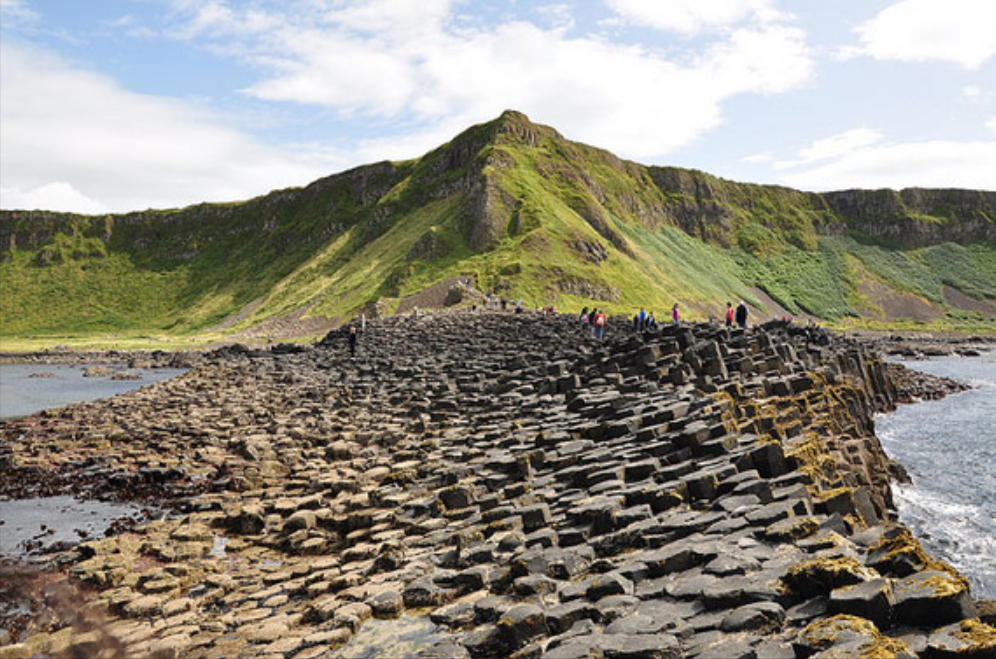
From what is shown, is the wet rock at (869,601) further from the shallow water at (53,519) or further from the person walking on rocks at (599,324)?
the person walking on rocks at (599,324)

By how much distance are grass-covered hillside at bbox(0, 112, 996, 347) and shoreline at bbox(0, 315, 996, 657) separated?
6266 cm

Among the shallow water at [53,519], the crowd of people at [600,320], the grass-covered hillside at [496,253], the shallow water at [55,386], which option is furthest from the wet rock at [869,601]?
the grass-covered hillside at [496,253]

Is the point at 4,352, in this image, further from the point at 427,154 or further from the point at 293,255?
the point at 427,154

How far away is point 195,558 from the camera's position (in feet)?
48.7

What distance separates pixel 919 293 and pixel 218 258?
594ft

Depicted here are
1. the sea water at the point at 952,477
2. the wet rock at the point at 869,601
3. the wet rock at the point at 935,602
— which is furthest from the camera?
the sea water at the point at 952,477

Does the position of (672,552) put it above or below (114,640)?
above

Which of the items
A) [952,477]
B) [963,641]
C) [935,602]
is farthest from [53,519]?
[952,477]

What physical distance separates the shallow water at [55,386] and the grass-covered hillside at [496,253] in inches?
1373

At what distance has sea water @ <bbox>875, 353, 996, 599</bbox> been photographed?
64.1 ft

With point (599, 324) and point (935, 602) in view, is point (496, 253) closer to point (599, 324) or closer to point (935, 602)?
point (599, 324)

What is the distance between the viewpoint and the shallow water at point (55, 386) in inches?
1802

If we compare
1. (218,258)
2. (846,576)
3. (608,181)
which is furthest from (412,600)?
(218,258)

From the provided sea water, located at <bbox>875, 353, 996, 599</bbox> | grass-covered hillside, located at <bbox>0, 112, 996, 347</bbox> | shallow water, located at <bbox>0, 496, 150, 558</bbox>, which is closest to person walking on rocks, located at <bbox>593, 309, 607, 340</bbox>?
sea water, located at <bbox>875, 353, 996, 599</bbox>
